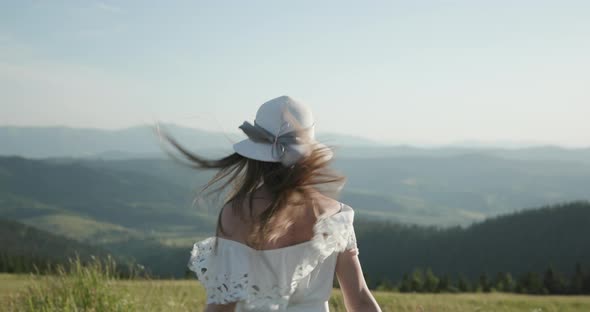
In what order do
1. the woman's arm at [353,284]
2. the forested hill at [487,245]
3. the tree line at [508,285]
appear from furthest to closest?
the forested hill at [487,245] → the tree line at [508,285] → the woman's arm at [353,284]

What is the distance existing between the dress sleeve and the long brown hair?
13 cm

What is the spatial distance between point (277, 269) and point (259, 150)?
2.44 feet

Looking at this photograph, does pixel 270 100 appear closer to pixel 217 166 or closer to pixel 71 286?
pixel 217 166

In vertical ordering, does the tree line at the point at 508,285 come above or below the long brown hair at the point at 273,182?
below

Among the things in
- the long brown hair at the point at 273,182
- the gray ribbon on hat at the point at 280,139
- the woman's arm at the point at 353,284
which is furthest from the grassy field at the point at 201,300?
the gray ribbon on hat at the point at 280,139

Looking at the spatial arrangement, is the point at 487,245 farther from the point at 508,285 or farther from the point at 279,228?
the point at 279,228

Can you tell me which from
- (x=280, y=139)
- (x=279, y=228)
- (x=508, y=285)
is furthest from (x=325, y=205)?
(x=508, y=285)

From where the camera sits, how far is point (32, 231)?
600ft

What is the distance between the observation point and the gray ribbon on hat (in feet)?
12.0

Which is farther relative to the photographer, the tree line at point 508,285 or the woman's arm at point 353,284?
the tree line at point 508,285

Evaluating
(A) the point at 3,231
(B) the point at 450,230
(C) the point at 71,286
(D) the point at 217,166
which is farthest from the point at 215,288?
(A) the point at 3,231

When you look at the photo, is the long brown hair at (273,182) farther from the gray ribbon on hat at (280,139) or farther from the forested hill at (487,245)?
the forested hill at (487,245)

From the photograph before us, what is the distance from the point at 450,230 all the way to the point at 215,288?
18590 centimetres

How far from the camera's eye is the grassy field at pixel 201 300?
36.4 ft
